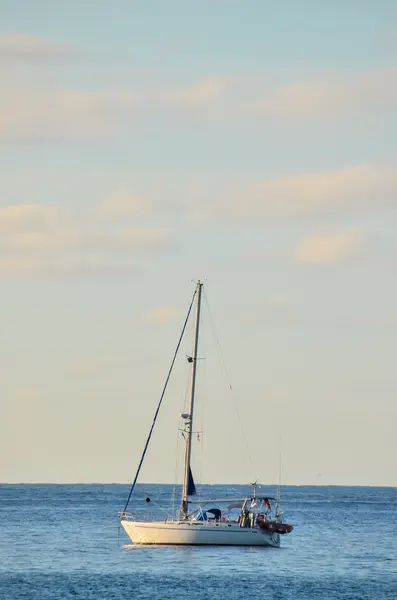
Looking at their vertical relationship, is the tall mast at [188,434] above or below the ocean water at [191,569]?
above

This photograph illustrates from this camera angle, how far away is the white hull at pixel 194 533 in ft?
323

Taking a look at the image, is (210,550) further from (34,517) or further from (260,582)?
(34,517)

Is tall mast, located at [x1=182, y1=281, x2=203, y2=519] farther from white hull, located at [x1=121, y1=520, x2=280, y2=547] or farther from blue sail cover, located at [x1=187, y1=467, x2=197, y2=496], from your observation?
white hull, located at [x1=121, y1=520, x2=280, y2=547]

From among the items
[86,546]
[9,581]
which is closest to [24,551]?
[86,546]

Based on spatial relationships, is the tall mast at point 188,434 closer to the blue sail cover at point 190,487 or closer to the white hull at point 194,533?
the blue sail cover at point 190,487

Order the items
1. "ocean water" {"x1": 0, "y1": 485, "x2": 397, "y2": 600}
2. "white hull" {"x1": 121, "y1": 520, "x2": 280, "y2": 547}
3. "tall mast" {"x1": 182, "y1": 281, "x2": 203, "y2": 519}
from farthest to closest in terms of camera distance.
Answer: "tall mast" {"x1": 182, "y1": 281, "x2": 203, "y2": 519}
"white hull" {"x1": 121, "y1": 520, "x2": 280, "y2": 547}
"ocean water" {"x1": 0, "y1": 485, "x2": 397, "y2": 600}

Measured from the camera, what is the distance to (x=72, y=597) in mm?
72812

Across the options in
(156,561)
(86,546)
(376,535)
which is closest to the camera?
(156,561)

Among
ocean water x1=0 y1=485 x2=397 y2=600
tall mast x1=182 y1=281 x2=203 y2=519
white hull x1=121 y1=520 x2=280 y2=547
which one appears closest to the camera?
ocean water x1=0 y1=485 x2=397 y2=600

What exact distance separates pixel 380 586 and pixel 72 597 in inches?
760

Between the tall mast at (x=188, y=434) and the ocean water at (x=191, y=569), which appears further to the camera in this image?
the tall mast at (x=188, y=434)

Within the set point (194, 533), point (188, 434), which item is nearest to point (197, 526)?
point (194, 533)

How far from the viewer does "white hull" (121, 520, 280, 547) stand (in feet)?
323

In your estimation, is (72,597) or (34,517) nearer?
(72,597)
